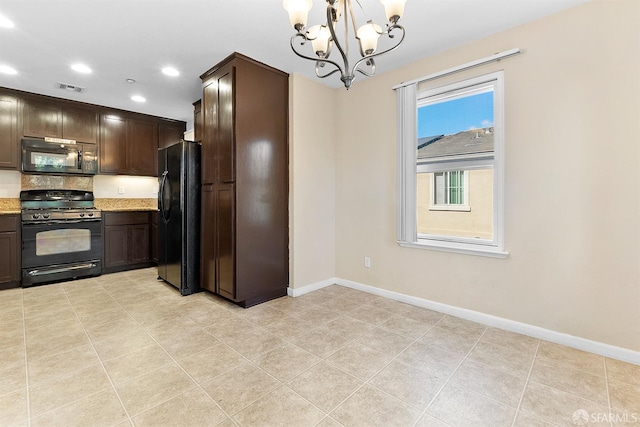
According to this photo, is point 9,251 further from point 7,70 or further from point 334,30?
point 334,30

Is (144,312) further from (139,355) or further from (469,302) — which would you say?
(469,302)

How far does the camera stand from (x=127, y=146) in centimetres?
483

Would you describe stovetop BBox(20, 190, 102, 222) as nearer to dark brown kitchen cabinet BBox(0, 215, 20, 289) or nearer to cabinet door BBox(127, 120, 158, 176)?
dark brown kitchen cabinet BBox(0, 215, 20, 289)

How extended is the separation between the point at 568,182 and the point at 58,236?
5.80m

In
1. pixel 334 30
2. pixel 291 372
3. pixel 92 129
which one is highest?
pixel 92 129

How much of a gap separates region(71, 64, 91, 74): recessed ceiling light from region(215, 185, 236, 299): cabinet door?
6.62 ft

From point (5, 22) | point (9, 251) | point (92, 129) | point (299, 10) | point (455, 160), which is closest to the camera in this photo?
point (299, 10)

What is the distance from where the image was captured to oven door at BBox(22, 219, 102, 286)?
12.5 ft

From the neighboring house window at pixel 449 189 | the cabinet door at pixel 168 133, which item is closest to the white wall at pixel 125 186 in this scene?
the cabinet door at pixel 168 133

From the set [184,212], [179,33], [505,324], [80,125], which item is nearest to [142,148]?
[80,125]

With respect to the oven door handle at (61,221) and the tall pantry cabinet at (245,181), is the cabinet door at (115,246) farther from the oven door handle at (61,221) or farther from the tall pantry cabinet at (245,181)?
the tall pantry cabinet at (245,181)

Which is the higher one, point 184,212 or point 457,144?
point 457,144

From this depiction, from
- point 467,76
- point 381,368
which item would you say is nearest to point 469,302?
point 381,368

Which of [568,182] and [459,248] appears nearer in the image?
[568,182]
